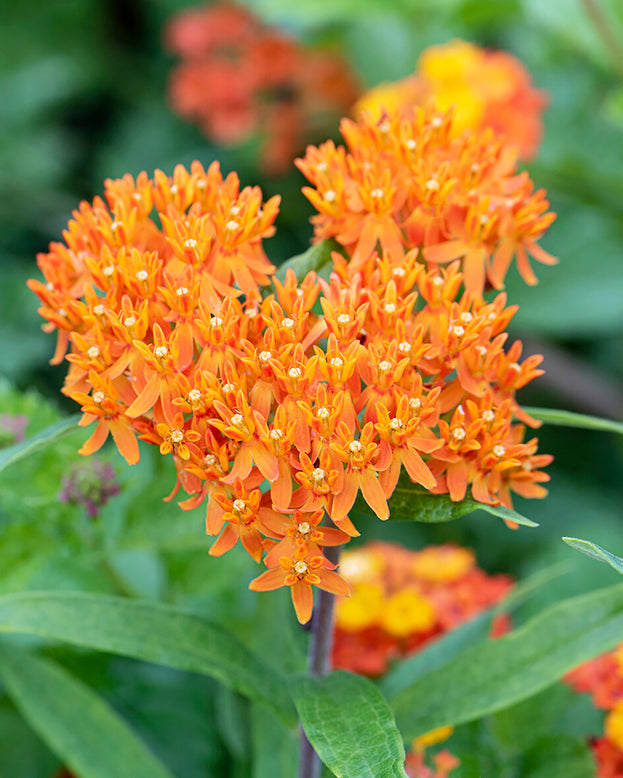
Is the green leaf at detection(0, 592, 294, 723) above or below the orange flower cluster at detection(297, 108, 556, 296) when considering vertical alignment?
below

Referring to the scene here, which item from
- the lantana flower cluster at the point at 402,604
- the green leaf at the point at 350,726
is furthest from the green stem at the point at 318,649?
the lantana flower cluster at the point at 402,604

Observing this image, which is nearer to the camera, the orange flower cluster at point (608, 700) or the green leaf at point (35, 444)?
the green leaf at point (35, 444)

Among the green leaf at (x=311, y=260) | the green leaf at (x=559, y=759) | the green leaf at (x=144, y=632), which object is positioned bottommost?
the green leaf at (x=559, y=759)

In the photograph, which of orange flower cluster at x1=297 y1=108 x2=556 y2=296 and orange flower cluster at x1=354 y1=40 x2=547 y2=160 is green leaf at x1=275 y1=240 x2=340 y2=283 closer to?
orange flower cluster at x1=297 y1=108 x2=556 y2=296

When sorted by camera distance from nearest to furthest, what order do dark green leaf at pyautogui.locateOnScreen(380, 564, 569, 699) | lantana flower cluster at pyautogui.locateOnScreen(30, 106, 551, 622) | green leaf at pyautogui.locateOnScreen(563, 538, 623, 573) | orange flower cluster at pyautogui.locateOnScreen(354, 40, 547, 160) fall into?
green leaf at pyautogui.locateOnScreen(563, 538, 623, 573) → lantana flower cluster at pyautogui.locateOnScreen(30, 106, 551, 622) → dark green leaf at pyautogui.locateOnScreen(380, 564, 569, 699) → orange flower cluster at pyautogui.locateOnScreen(354, 40, 547, 160)

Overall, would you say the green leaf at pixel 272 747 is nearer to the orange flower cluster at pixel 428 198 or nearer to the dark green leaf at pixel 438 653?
the dark green leaf at pixel 438 653

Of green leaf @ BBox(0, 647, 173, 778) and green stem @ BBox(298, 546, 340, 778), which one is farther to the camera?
green leaf @ BBox(0, 647, 173, 778)

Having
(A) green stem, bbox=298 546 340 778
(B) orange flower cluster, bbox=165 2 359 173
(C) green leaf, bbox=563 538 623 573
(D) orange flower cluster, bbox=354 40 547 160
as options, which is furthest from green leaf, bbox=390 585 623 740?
(B) orange flower cluster, bbox=165 2 359 173

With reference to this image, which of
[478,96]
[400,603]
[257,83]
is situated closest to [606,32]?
[478,96]

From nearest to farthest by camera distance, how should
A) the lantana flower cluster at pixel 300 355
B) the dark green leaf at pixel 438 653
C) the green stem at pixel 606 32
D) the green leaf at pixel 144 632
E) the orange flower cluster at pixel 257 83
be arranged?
the lantana flower cluster at pixel 300 355, the green leaf at pixel 144 632, the dark green leaf at pixel 438 653, the green stem at pixel 606 32, the orange flower cluster at pixel 257 83
